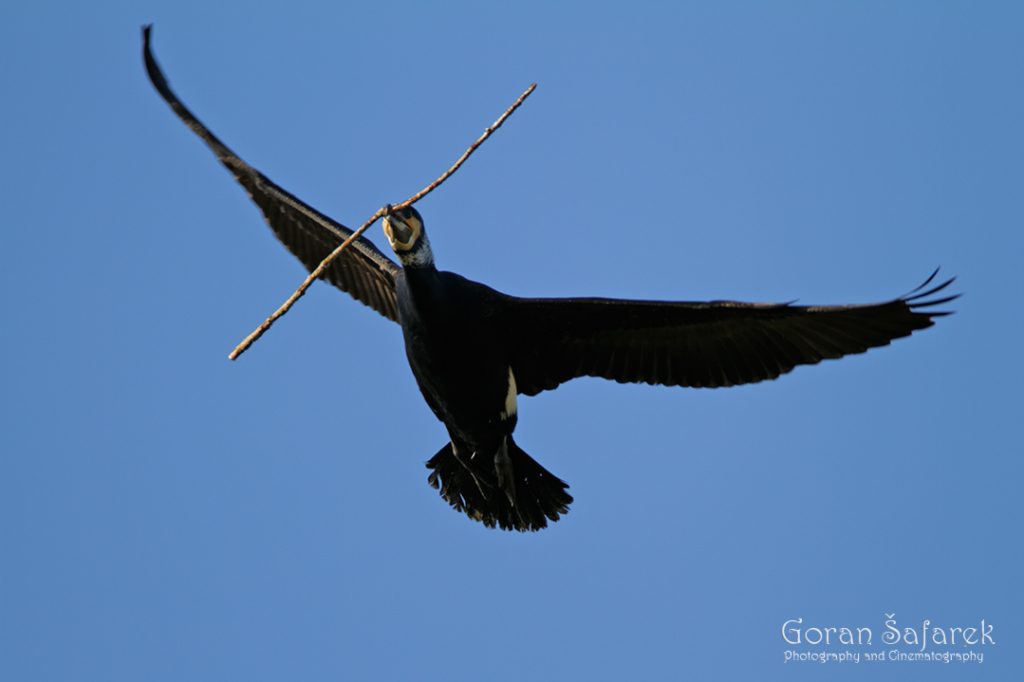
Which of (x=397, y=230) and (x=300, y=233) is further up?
(x=300, y=233)

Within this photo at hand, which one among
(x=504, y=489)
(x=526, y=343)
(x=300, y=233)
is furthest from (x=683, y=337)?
(x=300, y=233)

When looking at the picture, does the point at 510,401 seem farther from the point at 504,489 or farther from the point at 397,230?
the point at 397,230

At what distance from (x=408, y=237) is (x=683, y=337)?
6.28 feet

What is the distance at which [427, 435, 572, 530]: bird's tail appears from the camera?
28.1 feet

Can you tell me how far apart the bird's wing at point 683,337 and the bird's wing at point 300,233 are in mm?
1278

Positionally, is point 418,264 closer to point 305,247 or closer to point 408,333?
point 408,333

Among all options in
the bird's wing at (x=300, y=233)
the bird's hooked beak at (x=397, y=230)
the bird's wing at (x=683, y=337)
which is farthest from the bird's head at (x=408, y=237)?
the bird's wing at (x=300, y=233)

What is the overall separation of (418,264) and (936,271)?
290 centimetres

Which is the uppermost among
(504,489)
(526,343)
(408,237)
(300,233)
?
(300,233)

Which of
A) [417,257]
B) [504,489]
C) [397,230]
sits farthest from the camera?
[504,489]

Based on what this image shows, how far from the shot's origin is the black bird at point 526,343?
25.0ft

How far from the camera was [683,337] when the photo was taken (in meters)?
8.23

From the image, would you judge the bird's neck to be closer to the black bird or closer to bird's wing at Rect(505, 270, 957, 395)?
the black bird

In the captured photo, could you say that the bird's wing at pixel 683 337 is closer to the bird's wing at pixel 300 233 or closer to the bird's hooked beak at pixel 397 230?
the bird's hooked beak at pixel 397 230
